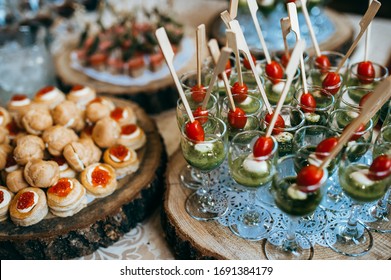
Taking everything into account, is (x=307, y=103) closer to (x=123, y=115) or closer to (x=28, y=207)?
(x=123, y=115)

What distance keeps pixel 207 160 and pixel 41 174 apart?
0.65m

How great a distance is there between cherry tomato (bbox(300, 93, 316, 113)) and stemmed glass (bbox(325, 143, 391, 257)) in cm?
26

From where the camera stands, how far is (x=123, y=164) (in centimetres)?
186

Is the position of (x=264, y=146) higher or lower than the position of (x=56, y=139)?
higher

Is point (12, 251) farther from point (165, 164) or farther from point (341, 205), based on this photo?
point (341, 205)

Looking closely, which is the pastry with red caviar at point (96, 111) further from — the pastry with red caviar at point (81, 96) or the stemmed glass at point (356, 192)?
the stemmed glass at point (356, 192)

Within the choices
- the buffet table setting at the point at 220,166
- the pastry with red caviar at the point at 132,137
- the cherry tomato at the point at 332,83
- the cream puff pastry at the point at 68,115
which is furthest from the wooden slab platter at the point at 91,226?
the cherry tomato at the point at 332,83

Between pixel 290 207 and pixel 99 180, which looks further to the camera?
pixel 99 180

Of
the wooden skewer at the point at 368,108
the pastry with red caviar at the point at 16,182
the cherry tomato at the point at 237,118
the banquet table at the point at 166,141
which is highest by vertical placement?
the wooden skewer at the point at 368,108

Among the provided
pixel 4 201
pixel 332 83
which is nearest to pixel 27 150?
pixel 4 201

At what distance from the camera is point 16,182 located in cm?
174

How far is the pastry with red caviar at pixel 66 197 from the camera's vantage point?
1665mm

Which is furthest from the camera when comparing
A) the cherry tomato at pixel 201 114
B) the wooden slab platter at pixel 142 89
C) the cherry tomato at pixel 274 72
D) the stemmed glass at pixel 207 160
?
the wooden slab platter at pixel 142 89

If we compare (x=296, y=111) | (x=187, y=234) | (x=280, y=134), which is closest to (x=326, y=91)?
(x=296, y=111)
